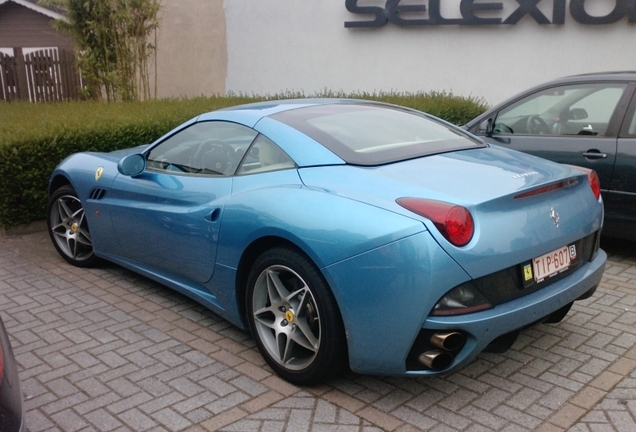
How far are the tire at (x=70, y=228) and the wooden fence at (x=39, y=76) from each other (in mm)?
9608

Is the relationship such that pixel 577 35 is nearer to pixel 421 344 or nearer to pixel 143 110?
pixel 143 110

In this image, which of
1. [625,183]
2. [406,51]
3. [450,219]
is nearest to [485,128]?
[625,183]

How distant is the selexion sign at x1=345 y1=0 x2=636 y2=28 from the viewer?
9.33 metres

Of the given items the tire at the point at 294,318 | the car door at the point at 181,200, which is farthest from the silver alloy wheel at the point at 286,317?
the car door at the point at 181,200

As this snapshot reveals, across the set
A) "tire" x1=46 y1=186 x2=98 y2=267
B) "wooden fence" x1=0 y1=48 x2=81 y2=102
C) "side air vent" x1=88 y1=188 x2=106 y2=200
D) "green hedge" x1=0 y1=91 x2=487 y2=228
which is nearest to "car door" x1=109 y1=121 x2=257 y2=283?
"side air vent" x1=88 y1=188 x2=106 y2=200

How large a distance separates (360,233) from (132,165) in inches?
84.0

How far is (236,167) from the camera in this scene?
4.02m

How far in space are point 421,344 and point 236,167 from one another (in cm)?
164

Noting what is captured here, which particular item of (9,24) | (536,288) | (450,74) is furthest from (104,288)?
(9,24)

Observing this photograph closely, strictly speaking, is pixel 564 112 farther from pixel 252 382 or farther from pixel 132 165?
pixel 252 382

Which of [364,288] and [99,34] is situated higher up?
[99,34]

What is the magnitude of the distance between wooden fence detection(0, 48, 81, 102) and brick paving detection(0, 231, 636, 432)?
37.4ft

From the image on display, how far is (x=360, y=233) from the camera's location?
3.09 m

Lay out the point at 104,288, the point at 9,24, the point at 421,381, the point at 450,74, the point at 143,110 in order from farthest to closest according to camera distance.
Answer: the point at 9,24 → the point at 450,74 → the point at 143,110 → the point at 104,288 → the point at 421,381
